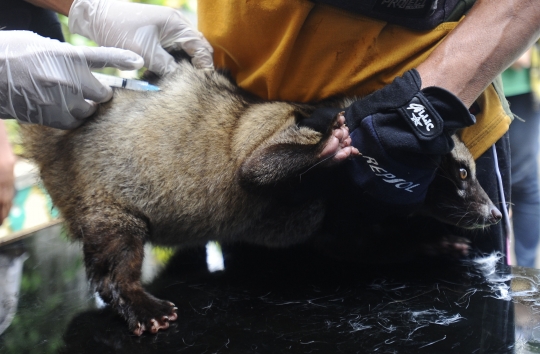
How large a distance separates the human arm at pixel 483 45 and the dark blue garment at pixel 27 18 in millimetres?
1916

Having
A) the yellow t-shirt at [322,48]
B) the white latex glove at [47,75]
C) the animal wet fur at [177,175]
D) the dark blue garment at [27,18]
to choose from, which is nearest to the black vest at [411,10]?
the yellow t-shirt at [322,48]

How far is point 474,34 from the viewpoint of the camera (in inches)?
69.1

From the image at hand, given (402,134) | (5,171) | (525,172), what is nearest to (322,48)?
(402,134)

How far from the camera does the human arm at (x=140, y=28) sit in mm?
2242

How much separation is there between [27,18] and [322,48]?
1.53 m

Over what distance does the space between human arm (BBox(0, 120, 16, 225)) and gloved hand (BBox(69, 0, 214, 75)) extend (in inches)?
23.4

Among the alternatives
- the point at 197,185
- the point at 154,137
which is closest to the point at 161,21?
the point at 154,137

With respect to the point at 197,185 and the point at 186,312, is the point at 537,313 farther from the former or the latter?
the point at 197,185

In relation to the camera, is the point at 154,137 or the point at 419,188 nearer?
the point at 419,188

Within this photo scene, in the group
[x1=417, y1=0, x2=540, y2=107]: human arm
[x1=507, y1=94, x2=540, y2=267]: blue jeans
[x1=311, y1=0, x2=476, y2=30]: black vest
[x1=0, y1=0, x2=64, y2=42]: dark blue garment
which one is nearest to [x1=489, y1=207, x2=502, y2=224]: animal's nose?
[x1=417, y1=0, x2=540, y2=107]: human arm

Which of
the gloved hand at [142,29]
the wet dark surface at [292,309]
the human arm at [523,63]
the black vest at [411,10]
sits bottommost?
the wet dark surface at [292,309]

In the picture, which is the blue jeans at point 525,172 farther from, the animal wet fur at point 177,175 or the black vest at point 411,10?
the black vest at point 411,10

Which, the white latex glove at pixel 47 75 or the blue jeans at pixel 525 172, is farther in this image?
the blue jeans at pixel 525 172

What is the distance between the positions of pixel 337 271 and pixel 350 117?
627mm
